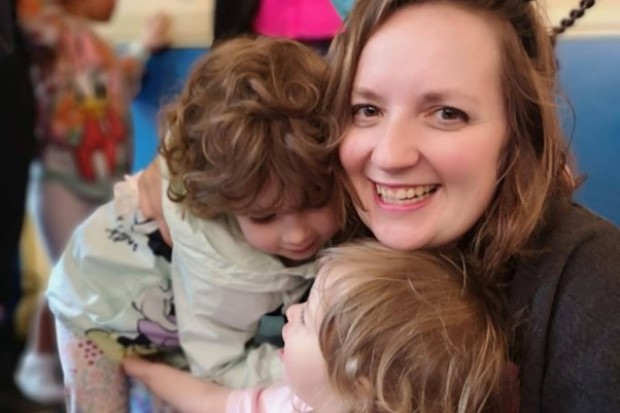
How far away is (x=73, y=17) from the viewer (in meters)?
1.85

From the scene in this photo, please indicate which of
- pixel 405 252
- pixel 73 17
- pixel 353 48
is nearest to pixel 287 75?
pixel 353 48

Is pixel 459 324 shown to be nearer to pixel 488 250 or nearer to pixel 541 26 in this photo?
pixel 488 250

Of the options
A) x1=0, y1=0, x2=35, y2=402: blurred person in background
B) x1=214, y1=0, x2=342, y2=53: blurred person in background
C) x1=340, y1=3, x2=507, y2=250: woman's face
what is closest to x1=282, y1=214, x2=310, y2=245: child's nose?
x1=340, y1=3, x2=507, y2=250: woman's face

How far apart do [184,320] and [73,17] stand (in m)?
1.07

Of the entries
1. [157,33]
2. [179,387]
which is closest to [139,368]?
[179,387]

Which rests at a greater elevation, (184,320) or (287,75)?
(287,75)

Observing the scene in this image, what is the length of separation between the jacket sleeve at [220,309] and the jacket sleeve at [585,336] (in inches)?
13.7

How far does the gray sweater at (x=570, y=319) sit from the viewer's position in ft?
2.53

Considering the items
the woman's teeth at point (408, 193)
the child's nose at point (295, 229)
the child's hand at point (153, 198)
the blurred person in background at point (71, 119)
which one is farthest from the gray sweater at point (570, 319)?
the blurred person in background at point (71, 119)

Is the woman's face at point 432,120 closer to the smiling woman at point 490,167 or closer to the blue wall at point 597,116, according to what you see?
the smiling woman at point 490,167

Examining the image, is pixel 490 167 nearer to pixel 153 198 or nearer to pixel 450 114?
pixel 450 114

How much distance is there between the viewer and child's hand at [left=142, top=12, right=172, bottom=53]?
6.06ft

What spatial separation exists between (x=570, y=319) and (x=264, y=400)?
373 mm

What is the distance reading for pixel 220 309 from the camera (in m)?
1.02
